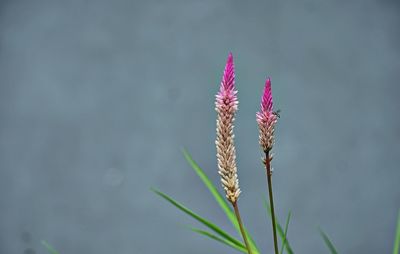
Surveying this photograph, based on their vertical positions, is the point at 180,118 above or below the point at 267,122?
above

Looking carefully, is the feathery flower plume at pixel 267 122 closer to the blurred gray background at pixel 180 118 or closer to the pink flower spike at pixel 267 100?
the pink flower spike at pixel 267 100

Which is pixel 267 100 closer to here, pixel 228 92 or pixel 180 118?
pixel 228 92

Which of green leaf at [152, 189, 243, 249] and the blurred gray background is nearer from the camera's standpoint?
green leaf at [152, 189, 243, 249]

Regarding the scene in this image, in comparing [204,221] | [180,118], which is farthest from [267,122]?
[180,118]

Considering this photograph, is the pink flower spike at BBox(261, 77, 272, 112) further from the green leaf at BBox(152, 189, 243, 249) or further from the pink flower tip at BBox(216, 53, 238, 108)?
the green leaf at BBox(152, 189, 243, 249)

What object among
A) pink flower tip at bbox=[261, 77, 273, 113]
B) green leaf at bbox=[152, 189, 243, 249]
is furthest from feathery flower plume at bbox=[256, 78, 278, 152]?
green leaf at bbox=[152, 189, 243, 249]

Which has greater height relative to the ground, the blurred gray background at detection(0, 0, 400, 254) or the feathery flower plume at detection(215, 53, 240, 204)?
the blurred gray background at detection(0, 0, 400, 254)
